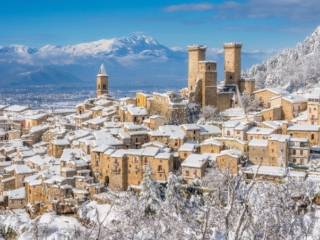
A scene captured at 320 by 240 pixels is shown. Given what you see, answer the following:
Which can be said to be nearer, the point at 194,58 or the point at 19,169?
the point at 19,169

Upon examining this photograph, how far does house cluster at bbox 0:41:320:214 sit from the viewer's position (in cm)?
4788

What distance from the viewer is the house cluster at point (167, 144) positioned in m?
47.9

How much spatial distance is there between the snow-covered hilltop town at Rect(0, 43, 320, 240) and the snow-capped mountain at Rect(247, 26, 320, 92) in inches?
1281

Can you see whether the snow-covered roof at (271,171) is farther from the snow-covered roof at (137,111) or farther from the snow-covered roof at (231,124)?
the snow-covered roof at (137,111)

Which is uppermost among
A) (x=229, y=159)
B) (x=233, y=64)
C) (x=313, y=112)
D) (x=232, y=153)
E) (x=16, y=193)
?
(x=233, y=64)

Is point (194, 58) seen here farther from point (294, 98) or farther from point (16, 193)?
point (16, 193)

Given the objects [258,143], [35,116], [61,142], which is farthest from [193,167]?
[35,116]

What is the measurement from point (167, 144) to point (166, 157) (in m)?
5.23

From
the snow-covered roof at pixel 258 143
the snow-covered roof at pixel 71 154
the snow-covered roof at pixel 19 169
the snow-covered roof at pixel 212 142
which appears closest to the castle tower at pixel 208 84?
the snow-covered roof at pixel 212 142

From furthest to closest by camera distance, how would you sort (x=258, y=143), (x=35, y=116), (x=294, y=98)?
(x=35, y=116) < (x=294, y=98) < (x=258, y=143)

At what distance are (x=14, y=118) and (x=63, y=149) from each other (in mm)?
25062

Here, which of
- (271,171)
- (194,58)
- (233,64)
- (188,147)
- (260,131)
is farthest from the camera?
(233,64)

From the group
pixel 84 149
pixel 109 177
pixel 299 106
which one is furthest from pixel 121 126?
pixel 299 106

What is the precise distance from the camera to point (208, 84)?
215ft
